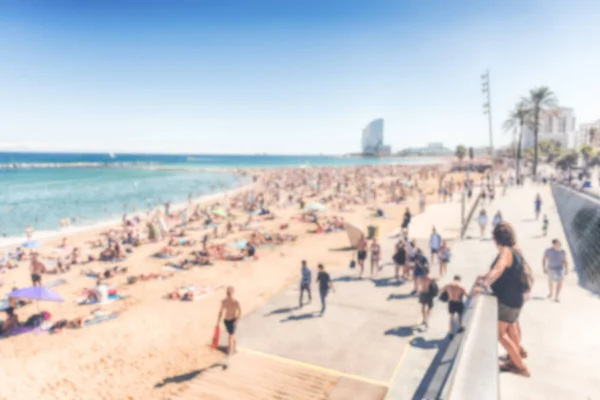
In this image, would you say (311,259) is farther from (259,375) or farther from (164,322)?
(259,375)

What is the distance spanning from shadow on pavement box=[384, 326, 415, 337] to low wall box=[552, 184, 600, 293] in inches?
176

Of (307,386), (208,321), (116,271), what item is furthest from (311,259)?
(307,386)

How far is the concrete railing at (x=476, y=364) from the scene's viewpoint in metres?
1.80

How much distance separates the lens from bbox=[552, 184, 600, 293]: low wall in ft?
30.6

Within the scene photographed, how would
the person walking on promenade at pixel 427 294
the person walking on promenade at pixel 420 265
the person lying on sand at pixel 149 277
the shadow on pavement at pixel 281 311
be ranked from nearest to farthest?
1. the person walking on promenade at pixel 427 294
2. the shadow on pavement at pixel 281 311
3. the person walking on promenade at pixel 420 265
4. the person lying on sand at pixel 149 277

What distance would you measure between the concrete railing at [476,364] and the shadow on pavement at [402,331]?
610 centimetres

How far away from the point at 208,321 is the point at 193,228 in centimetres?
1560

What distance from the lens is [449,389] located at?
1865mm

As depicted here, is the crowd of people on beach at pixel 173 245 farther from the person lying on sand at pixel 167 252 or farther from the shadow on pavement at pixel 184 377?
the shadow on pavement at pixel 184 377

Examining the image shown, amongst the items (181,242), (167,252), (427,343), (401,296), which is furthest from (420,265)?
(181,242)

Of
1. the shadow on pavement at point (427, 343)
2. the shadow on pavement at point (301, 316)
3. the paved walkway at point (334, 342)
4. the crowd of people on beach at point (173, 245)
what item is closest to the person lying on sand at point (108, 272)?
the crowd of people on beach at point (173, 245)

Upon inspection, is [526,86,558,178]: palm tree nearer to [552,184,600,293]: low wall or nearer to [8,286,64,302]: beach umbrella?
[552,184,600,293]: low wall

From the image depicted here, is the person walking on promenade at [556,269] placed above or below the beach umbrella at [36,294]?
above

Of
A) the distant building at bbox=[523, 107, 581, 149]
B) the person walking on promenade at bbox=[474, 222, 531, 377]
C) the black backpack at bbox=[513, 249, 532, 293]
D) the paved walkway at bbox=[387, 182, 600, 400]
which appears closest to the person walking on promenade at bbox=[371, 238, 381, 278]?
the paved walkway at bbox=[387, 182, 600, 400]
